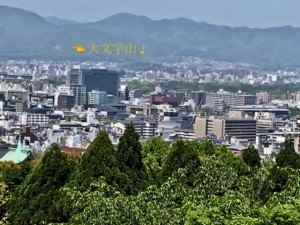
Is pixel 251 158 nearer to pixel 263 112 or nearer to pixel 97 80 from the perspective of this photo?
pixel 263 112

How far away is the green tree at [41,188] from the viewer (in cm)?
1363

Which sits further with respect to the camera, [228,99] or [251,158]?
[228,99]

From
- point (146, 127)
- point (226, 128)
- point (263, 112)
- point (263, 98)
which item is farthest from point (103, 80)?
point (226, 128)

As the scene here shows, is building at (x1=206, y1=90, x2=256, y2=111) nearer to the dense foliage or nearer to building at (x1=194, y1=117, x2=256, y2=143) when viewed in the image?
Result: building at (x1=194, y1=117, x2=256, y2=143)

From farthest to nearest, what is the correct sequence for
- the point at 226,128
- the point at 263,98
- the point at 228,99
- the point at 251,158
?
1. the point at 263,98
2. the point at 228,99
3. the point at 226,128
4. the point at 251,158

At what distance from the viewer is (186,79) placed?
520 ft

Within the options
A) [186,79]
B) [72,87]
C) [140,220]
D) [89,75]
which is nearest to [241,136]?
[72,87]

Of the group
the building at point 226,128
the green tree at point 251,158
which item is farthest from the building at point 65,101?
the green tree at point 251,158

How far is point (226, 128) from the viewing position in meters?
76.9

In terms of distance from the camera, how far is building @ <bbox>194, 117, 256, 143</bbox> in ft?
249

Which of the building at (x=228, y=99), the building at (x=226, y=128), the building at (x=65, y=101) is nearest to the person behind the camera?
the building at (x=226, y=128)

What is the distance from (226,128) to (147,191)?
65936 mm

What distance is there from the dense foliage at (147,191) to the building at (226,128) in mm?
58269

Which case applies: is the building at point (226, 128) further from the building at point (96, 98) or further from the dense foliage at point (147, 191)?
the dense foliage at point (147, 191)
